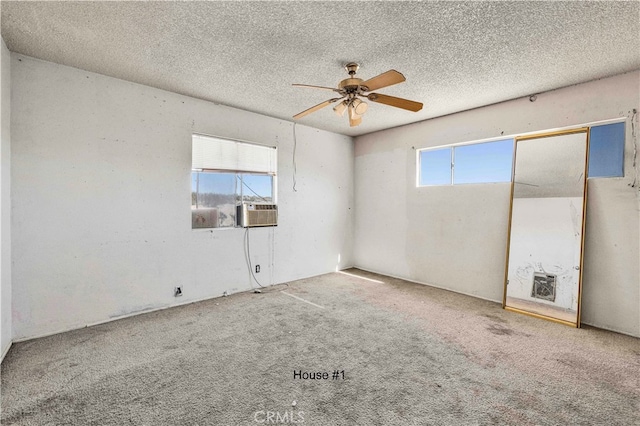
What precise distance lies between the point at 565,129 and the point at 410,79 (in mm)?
1928

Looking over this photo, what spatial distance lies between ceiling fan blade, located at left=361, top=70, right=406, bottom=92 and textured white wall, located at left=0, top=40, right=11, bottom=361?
299 centimetres

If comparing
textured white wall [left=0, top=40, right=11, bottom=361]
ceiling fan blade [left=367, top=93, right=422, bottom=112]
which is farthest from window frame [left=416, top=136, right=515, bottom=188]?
textured white wall [left=0, top=40, right=11, bottom=361]

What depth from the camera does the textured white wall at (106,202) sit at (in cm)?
258

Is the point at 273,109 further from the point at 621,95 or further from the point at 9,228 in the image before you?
the point at 621,95

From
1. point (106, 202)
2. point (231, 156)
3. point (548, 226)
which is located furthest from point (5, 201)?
point (548, 226)

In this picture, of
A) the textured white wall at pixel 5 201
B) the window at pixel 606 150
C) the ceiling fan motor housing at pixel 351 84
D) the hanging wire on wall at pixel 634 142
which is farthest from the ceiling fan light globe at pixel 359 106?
the textured white wall at pixel 5 201

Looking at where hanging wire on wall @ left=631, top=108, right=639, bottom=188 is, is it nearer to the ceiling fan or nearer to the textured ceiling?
the textured ceiling

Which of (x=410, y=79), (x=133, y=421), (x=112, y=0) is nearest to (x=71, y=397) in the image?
(x=133, y=421)

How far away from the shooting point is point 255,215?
13.4 ft

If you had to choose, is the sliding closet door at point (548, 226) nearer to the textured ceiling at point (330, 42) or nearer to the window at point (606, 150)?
the window at point (606, 150)

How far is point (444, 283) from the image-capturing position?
14.0 ft

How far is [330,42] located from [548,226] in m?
3.19

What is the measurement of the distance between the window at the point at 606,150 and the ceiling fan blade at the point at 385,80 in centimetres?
259

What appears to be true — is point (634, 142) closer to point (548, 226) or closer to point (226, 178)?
point (548, 226)
